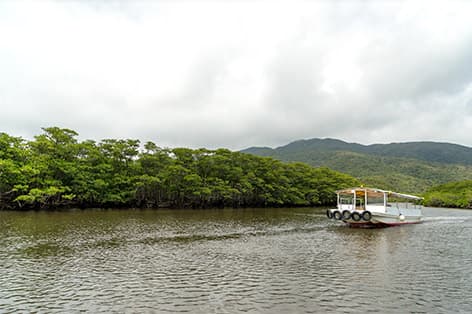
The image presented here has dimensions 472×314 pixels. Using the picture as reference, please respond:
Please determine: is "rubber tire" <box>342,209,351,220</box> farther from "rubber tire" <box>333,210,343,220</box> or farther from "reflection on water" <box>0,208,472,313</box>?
"reflection on water" <box>0,208,472,313</box>

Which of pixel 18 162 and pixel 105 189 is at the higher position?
pixel 18 162

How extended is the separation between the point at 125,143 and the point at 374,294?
63596 millimetres

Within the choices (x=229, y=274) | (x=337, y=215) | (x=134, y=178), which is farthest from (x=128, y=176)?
(x=229, y=274)

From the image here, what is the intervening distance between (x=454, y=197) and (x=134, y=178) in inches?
3489

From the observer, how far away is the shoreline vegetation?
5806 cm

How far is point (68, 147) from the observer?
62094 mm

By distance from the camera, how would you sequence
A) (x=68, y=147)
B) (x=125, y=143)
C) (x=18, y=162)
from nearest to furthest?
(x=18, y=162) → (x=68, y=147) → (x=125, y=143)

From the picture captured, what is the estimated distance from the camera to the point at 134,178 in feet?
216

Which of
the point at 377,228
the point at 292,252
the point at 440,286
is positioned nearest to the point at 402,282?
the point at 440,286

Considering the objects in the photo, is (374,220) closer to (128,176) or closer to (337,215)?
(337,215)

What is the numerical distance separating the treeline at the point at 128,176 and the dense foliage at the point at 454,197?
3819 centimetres

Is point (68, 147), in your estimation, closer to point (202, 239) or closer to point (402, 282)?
point (202, 239)

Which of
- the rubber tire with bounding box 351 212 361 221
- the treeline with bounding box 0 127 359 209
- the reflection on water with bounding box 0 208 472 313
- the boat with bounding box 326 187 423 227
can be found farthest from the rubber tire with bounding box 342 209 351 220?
the treeline with bounding box 0 127 359 209

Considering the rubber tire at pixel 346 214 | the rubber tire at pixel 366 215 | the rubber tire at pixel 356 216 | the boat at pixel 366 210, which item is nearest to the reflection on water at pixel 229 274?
the rubber tire at pixel 366 215
